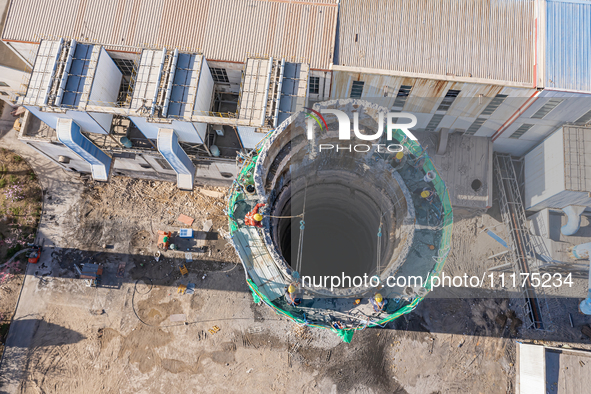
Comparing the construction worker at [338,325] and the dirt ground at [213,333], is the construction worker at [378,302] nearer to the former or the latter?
the construction worker at [338,325]

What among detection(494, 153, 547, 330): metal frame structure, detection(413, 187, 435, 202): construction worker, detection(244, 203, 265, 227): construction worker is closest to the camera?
detection(244, 203, 265, 227): construction worker

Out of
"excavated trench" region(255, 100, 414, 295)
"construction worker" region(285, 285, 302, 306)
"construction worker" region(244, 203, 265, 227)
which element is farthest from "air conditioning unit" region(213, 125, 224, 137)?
"construction worker" region(285, 285, 302, 306)

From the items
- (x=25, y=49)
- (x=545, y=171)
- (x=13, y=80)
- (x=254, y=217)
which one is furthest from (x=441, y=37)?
(x=13, y=80)

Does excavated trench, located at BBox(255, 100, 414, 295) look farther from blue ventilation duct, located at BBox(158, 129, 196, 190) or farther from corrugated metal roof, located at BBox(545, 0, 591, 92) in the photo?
corrugated metal roof, located at BBox(545, 0, 591, 92)

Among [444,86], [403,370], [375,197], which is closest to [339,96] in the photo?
[444,86]

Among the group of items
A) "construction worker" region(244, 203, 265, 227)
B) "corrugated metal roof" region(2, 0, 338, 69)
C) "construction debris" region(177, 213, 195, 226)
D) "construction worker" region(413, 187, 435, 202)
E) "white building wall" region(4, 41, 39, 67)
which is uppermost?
"corrugated metal roof" region(2, 0, 338, 69)

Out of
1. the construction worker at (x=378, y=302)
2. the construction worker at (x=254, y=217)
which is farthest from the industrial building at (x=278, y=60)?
the construction worker at (x=378, y=302)
